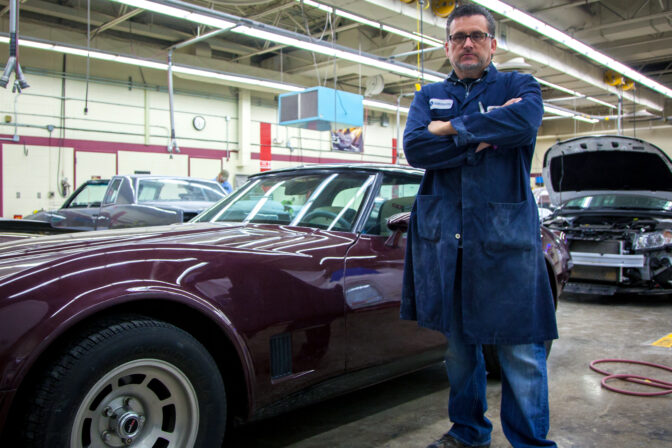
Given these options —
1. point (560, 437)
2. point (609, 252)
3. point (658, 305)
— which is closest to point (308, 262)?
point (560, 437)

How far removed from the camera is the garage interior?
2.82m

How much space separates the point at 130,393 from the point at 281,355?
555 millimetres

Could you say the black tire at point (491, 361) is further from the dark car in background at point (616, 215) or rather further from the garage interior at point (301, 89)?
the dark car in background at point (616, 215)

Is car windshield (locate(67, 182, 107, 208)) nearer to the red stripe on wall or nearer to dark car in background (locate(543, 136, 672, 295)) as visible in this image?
dark car in background (locate(543, 136, 672, 295))

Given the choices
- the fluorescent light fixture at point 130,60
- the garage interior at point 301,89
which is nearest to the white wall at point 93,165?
the garage interior at point 301,89

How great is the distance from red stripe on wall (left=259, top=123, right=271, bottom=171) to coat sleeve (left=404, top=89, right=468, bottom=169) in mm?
15354

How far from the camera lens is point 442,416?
2740mm

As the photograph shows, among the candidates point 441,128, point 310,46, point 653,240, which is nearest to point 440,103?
point 441,128

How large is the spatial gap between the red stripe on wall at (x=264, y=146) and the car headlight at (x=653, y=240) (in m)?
12.8

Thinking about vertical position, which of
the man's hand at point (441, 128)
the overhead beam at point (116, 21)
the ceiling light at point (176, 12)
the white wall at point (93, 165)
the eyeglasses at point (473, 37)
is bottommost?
the man's hand at point (441, 128)

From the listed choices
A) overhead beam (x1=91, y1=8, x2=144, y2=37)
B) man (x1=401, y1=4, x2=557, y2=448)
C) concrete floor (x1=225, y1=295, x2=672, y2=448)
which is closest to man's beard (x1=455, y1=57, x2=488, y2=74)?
man (x1=401, y1=4, x2=557, y2=448)

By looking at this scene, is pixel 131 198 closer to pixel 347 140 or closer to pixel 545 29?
pixel 545 29

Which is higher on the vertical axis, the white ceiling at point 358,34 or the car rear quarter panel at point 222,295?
→ the white ceiling at point 358,34

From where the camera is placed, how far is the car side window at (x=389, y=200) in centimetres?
266
